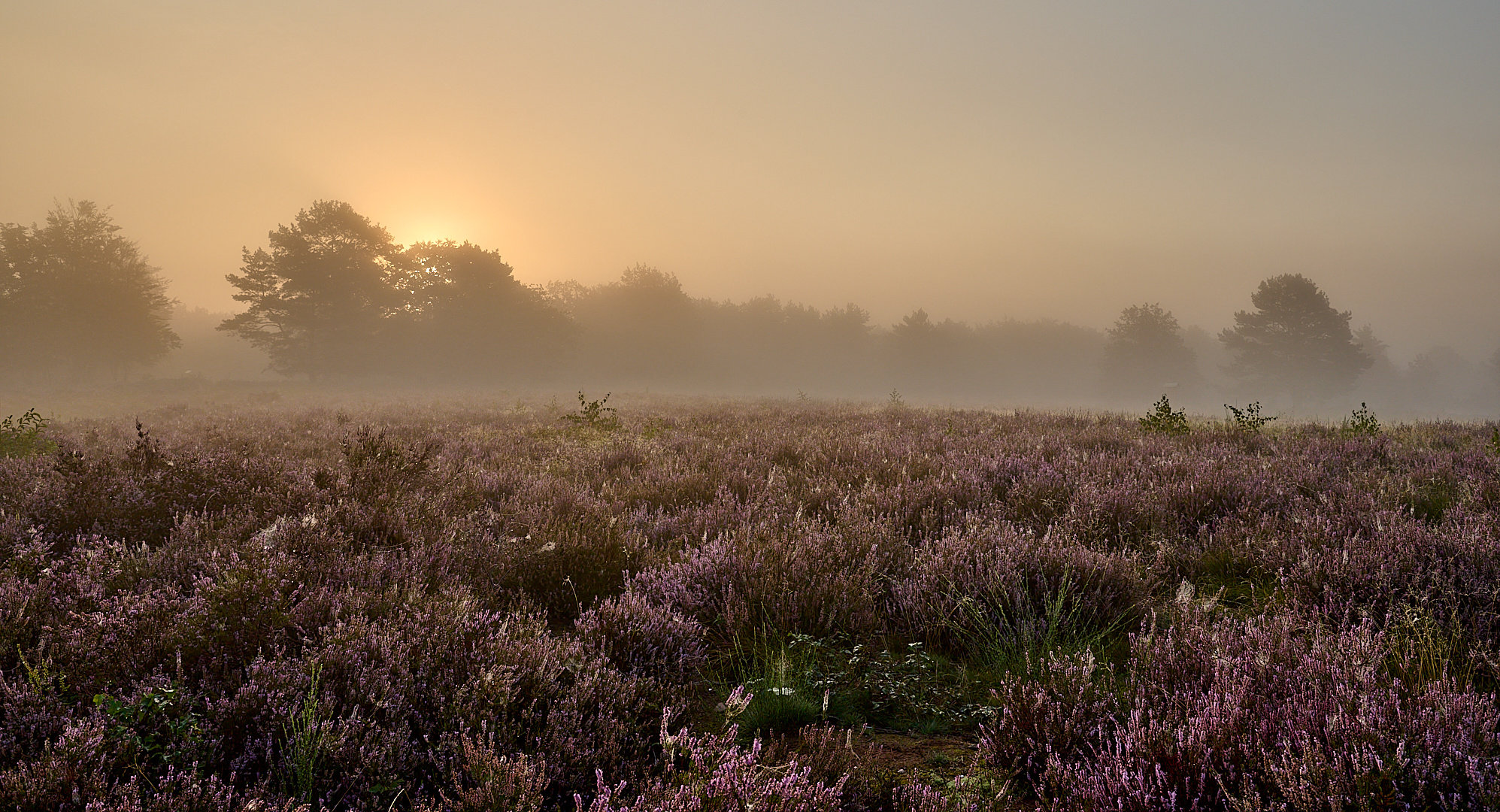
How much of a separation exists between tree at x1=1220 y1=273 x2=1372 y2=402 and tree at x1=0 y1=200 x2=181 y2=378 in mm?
88615

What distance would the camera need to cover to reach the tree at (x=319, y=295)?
125 feet

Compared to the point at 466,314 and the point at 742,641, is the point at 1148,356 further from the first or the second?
the point at 742,641

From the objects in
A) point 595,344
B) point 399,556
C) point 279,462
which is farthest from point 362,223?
point 399,556

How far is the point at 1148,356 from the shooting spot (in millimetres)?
67750

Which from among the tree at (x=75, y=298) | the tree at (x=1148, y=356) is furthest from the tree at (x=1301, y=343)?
the tree at (x=75, y=298)

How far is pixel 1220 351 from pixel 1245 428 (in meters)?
112

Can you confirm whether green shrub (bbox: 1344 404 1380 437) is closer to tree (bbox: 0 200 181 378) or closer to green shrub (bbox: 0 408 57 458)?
green shrub (bbox: 0 408 57 458)

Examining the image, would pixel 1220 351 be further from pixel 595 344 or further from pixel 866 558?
pixel 866 558

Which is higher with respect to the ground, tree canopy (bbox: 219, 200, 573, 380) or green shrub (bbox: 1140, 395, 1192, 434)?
tree canopy (bbox: 219, 200, 573, 380)

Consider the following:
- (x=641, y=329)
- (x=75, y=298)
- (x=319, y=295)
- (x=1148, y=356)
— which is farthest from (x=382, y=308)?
(x=1148, y=356)

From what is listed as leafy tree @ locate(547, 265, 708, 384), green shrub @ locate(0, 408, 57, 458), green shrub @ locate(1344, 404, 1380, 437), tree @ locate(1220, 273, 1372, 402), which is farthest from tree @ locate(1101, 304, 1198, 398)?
green shrub @ locate(0, 408, 57, 458)

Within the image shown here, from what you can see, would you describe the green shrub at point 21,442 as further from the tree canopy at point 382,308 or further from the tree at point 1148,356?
the tree at point 1148,356

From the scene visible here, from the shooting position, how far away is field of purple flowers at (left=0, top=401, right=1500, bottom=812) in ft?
4.99

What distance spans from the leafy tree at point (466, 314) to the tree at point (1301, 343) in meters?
65.3
